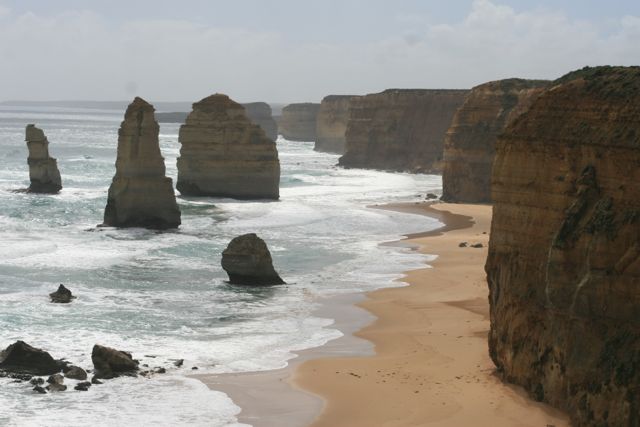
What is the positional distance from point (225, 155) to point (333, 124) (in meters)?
76.1

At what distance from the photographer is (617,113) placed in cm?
1523

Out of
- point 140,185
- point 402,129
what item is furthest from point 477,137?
point 402,129

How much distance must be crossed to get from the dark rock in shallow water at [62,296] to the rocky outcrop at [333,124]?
101 m

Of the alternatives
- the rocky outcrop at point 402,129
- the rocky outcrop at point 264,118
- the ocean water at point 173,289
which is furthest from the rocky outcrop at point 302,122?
the ocean water at point 173,289

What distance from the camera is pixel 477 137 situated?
2301 inches

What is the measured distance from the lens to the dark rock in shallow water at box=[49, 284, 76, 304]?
2669 cm

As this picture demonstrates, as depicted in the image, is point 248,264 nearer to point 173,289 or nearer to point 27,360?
point 173,289

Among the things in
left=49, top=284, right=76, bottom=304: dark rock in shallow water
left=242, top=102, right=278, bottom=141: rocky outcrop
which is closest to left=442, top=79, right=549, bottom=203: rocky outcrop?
left=49, top=284, right=76, bottom=304: dark rock in shallow water

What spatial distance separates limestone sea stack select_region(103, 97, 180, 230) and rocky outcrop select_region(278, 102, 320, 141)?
117640mm

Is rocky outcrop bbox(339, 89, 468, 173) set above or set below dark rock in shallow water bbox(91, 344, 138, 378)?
above

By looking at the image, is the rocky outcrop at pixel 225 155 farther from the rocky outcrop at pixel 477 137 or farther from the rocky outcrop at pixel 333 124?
the rocky outcrop at pixel 333 124

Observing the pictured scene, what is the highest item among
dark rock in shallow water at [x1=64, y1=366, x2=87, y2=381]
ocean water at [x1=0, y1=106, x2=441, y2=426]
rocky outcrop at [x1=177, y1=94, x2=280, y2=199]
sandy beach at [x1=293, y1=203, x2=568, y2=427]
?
rocky outcrop at [x1=177, y1=94, x2=280, y2=199]

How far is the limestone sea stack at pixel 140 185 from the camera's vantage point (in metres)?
42.6

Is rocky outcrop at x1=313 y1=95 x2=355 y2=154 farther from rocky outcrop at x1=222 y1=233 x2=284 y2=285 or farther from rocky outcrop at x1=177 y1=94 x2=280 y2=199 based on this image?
rocky outcrop at x1=222 y1=233 x2=284 y2=285
